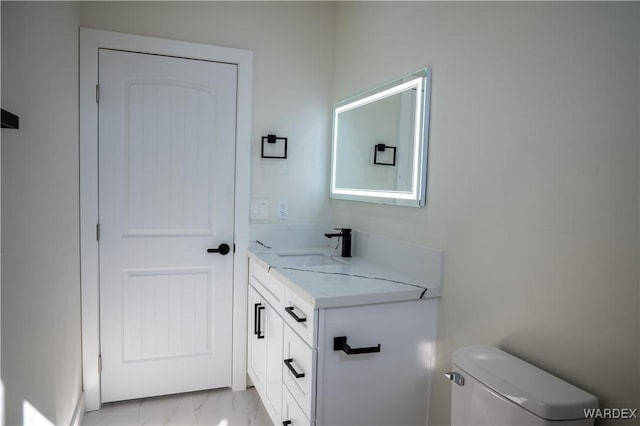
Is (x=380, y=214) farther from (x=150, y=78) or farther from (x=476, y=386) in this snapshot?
(x=150, y=78)

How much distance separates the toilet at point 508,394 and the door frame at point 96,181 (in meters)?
1.53

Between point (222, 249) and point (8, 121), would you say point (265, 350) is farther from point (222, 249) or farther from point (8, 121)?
point (8, 121)

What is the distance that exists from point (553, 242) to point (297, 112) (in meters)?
1.75

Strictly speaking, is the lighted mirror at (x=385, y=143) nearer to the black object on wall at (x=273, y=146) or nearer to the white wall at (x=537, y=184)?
the white wall at (x=537, y=184)

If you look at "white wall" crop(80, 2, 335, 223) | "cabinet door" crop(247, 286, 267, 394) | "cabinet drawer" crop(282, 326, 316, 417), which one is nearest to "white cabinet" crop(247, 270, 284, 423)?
"cabinet door" crop(247, 286, 267, 394)

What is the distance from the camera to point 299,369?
1690mm

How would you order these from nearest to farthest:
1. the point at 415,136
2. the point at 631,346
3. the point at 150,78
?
the point at 631,346 < the point at 415,136 < the point at 150,78

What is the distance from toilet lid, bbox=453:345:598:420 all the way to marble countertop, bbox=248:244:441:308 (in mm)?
342

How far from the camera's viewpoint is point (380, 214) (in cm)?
219

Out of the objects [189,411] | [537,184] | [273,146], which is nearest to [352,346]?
[537,184]

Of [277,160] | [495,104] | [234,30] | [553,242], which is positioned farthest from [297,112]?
[553,242]

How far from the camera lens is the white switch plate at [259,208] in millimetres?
2598

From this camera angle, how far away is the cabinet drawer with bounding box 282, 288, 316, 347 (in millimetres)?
1564

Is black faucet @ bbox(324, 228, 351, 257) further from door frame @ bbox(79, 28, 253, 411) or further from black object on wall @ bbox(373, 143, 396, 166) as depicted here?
door frame @ bbox(79, 28, 253, 411)
